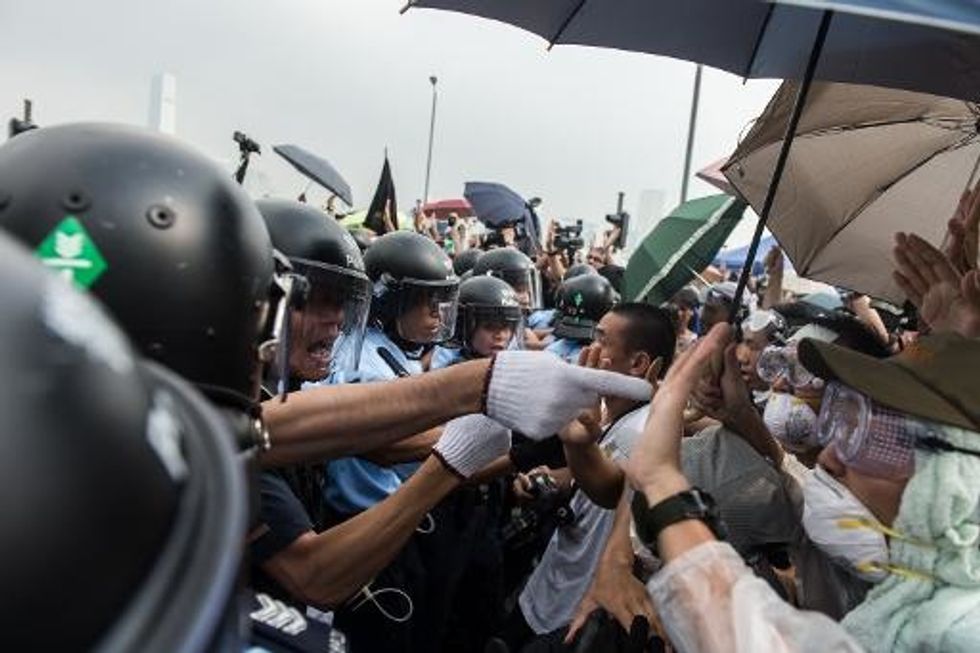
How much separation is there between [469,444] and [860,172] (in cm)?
255

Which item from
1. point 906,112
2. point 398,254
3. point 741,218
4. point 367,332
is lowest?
point 367,332

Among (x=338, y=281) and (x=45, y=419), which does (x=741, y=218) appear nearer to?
(x=338, y=281)

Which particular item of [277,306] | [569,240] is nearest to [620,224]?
[569,240]

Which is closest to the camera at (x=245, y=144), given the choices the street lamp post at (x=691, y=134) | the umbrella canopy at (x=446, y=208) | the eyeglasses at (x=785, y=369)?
the eyeglasses at (x=785, y=369)

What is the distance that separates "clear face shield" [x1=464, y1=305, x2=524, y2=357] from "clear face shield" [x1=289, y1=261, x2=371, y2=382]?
183 centimetres

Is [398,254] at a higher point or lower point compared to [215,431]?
lower

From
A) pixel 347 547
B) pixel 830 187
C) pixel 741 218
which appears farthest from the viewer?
pixel 741 218

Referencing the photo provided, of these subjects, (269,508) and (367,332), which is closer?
(269,508)

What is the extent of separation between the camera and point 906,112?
3.82 metres

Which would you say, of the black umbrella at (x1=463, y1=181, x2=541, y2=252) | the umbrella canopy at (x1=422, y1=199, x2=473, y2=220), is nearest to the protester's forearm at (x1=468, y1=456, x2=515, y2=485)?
the black umbrella at (x1=463, y1=181, x2=541, y2=252)

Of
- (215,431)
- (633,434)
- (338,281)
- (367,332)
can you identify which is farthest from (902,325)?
(215,431)

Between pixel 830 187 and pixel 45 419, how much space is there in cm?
401

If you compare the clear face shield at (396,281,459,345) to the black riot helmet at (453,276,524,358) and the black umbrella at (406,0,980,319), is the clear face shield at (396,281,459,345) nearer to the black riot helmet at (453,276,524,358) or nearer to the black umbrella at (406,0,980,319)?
the black riot helmet at (453,276,524,358)

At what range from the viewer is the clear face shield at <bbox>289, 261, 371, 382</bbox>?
10.8ft
